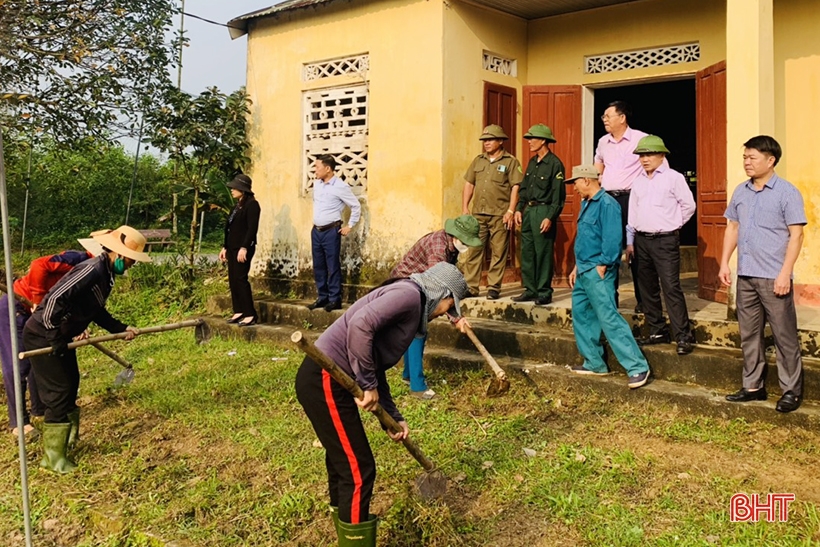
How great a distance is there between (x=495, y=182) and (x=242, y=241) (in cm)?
298

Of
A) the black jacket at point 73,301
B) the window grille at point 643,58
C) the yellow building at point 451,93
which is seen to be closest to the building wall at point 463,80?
the yellow building at point 451,93

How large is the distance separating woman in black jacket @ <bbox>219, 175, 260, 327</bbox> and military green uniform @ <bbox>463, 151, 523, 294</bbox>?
254cm

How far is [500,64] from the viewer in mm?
8539

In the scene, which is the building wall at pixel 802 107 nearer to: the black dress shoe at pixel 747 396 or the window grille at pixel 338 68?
the black dress shoe at pixel 747 396

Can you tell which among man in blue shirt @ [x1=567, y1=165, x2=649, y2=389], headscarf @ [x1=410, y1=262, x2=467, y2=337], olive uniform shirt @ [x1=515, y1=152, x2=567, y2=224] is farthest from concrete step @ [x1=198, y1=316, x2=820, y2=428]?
headscarf @ [x1=410, y1=262, x2=467, y2=337]

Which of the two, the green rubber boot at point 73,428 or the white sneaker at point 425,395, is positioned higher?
the white sneaker at point 425,395

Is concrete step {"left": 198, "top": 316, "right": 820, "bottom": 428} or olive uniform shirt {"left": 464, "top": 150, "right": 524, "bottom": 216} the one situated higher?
olive uniform shirt {"left": 464, "top": 150, "right": 524, "bottom": 216}

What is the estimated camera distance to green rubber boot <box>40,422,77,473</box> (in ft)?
16.3

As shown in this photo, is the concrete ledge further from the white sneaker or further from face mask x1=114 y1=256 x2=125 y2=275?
face mask x1=114 y1=256 x2=125 y2=275

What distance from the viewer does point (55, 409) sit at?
4.99 m

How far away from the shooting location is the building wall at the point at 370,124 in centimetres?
800

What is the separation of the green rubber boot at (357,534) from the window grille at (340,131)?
18.7 ft

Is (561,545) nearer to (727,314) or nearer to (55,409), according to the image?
(727,314)

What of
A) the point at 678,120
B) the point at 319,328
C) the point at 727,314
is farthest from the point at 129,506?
the point at 678,120
